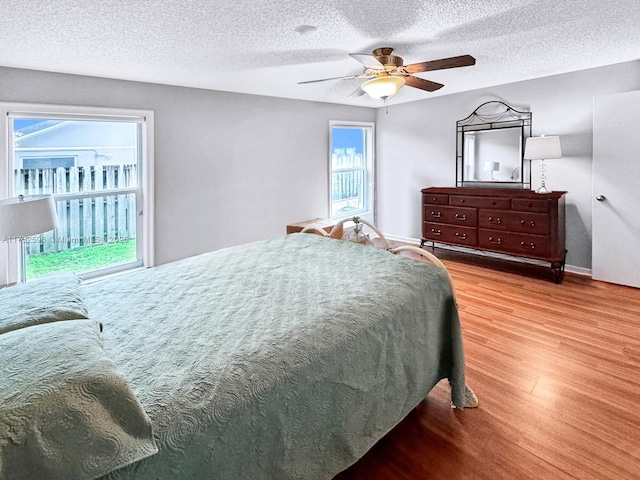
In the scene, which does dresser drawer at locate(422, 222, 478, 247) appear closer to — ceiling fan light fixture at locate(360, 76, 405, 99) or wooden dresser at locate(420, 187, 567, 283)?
wooden dresser at locate(420, 187, 567, 283)

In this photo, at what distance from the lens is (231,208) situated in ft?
15.1

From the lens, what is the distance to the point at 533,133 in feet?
14.9

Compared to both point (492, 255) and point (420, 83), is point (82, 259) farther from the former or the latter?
point (492, 255)

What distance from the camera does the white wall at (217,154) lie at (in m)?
3.50

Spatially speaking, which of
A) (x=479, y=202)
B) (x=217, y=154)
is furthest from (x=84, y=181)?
(x=479, y=202)

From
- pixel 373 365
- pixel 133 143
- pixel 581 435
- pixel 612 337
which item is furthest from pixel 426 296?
pixel 133 143

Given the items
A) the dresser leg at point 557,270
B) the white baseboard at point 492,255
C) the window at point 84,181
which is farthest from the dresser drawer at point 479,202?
the window at point 84,181

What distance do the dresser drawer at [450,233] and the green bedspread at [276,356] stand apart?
2748 mm

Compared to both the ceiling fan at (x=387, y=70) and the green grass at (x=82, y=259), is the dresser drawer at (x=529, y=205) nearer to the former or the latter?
the ceiling fan at (x=387, y=70)

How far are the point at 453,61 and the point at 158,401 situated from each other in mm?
2630

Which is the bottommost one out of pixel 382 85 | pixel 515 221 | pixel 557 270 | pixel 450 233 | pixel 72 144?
pixel 557 270

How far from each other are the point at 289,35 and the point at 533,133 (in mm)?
3433

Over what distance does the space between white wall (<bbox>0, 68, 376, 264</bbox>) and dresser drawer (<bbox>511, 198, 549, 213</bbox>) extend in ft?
8.61

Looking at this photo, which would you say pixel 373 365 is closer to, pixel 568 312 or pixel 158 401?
pixel 158 401
